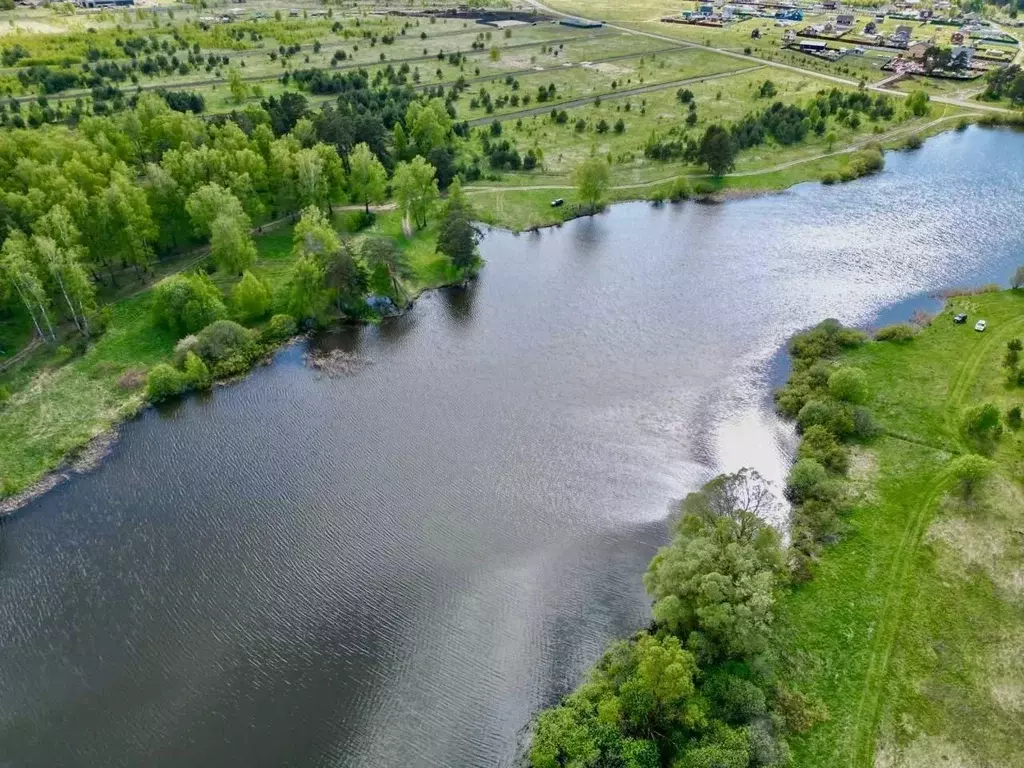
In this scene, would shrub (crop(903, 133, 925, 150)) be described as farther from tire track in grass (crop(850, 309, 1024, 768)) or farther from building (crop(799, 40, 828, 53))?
tire track in grass (crop(850, 309, 1024, 768))

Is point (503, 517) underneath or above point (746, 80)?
underneath

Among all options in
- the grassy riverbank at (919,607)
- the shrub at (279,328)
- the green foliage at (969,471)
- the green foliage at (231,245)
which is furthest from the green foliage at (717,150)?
the shrub at (279,328)

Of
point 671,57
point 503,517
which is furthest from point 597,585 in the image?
point 671,57

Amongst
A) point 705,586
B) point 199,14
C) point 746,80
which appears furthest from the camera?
point 199,14

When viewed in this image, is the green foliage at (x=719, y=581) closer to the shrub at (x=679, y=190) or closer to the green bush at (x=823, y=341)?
the green bush at (x=823, y=341)

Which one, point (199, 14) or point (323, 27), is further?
point (199, 14)

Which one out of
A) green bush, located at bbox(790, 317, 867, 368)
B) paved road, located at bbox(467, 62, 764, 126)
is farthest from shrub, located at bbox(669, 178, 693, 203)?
paved road, located at bbox(467, 62, 764, 126)

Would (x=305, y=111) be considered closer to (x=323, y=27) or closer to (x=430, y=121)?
(x=430, y=121)
